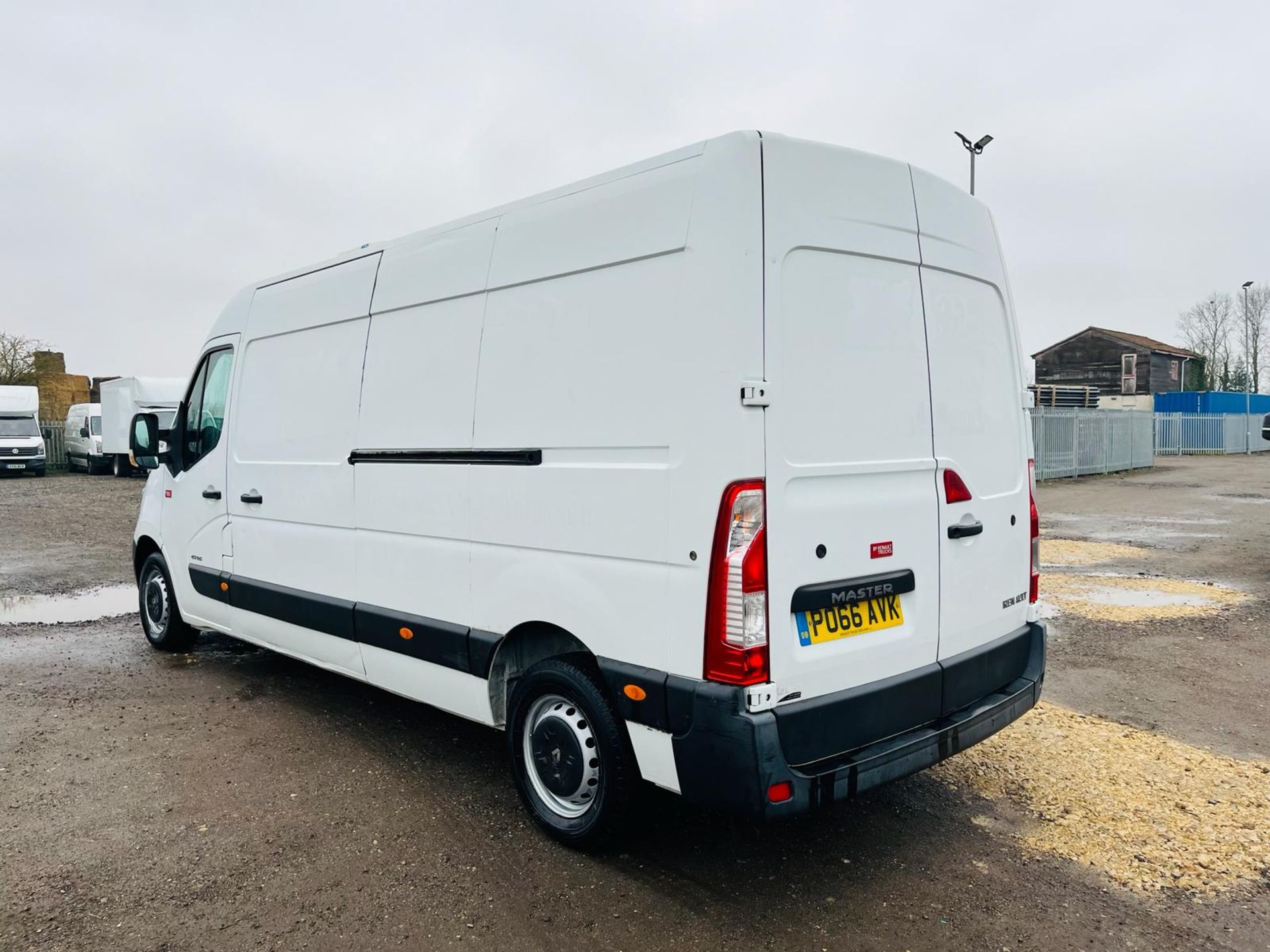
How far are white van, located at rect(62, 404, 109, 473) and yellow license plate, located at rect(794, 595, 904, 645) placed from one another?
103 ft

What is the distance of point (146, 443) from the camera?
644 centimetres

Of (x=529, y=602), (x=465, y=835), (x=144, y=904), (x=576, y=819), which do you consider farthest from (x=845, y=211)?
(x=144, y=904)

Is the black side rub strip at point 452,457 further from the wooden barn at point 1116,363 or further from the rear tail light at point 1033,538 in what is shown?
the wooden barn at point 1116,363

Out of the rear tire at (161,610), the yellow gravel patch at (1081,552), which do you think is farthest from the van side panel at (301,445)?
the yellow gravel patch at (1081,552)

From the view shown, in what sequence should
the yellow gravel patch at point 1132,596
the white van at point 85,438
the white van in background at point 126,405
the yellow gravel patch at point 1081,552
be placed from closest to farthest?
the yellow gravel patch at point 1132,596 → the yellow gravel patch at point 1081,552 → the white van in background at point 126,405 → the white van at point 85,438

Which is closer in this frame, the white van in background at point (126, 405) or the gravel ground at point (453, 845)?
the gravel ground at point (453, 845)

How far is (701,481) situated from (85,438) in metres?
33.6

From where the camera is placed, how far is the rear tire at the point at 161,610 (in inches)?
267

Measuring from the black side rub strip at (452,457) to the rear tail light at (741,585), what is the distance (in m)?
0.97

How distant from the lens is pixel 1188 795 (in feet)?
13.9

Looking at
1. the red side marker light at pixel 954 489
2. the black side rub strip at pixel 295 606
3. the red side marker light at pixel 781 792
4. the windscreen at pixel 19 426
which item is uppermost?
the windscreen at pixel 19 426

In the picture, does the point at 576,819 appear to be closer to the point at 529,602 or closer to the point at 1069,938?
the point at 529,602

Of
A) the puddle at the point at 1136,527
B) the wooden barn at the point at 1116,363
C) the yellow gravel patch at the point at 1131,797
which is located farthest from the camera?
the wooden barn at the point at 1116,363

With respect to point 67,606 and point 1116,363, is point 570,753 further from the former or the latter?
point 1116,363
